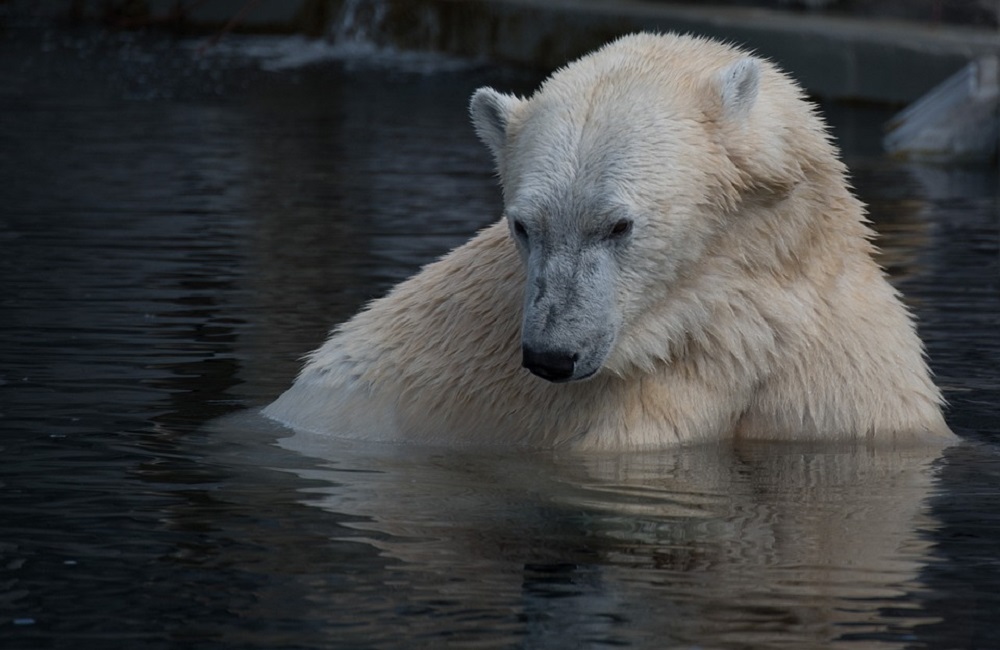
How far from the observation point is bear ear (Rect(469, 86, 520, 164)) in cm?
430

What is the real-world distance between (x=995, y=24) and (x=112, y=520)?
503 inches

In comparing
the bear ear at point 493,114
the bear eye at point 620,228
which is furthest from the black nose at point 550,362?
the bear ear at point 493,114

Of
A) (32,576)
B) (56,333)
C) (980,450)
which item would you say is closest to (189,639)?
(32,576)

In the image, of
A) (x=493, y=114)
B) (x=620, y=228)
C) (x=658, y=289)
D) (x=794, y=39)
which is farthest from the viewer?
(x=794, y=39)

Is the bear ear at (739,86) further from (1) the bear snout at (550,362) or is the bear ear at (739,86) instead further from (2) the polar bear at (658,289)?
(1) the bear snout at (550,362)

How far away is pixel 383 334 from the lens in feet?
15.7

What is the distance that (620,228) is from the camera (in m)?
4.05

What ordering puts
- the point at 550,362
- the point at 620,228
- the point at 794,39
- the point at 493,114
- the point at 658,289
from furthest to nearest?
the point at 794,39 → the point at 493,114 → the point at 658,289 → the point at 620,228 → the point at 550,362

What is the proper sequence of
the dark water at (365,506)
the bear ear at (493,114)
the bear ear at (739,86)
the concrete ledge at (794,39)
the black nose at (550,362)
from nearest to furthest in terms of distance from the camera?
the dark water at (365,506)
the black nose at (550,362)
the bear ear at (739,86)
the bear ear at (493,114)
the concrete ledge at (794,39)

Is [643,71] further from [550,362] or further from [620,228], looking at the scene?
[550,362]

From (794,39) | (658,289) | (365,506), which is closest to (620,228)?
(658,289)

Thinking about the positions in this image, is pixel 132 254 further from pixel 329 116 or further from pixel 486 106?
pixel 329 116

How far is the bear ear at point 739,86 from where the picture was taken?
4094mm

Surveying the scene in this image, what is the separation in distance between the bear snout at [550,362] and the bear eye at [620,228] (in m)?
0.29
